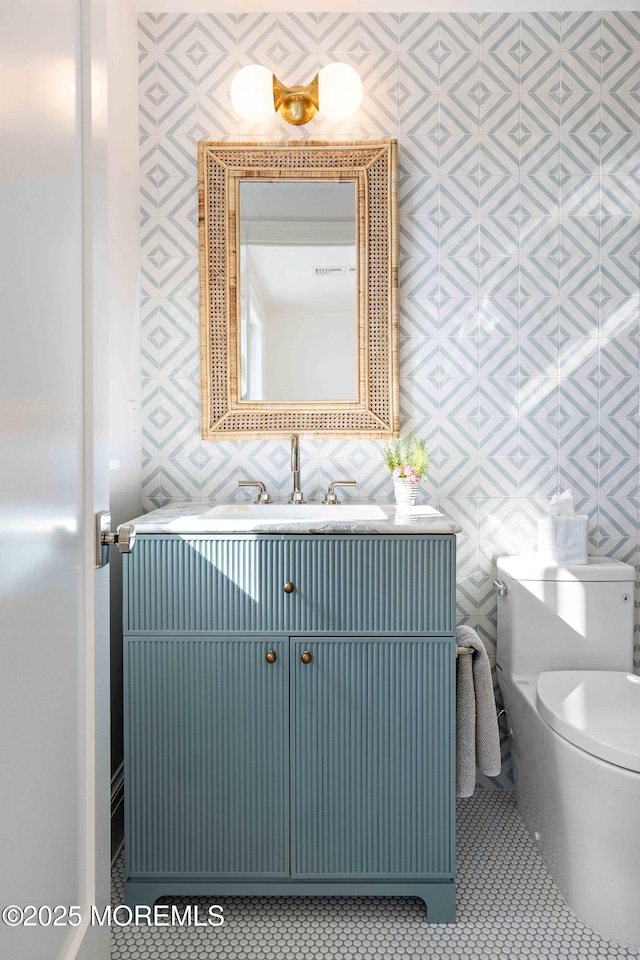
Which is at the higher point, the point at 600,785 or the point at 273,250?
the point at 273,250

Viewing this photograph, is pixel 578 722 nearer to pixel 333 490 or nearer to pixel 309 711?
A: pixel 309 711

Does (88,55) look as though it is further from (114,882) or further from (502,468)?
(114,882)

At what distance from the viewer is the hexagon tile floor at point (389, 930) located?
5.01ft

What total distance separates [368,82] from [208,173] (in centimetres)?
58

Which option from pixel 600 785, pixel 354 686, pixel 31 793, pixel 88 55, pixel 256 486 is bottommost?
pixel 600 785

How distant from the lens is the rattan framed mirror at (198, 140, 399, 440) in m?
2.10

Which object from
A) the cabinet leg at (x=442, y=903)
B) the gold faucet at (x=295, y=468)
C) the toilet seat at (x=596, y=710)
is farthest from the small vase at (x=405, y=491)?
the cabinet leg at (x=442, y=903)

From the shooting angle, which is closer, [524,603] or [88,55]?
[88,55]

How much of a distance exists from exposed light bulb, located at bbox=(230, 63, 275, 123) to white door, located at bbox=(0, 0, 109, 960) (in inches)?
43.8

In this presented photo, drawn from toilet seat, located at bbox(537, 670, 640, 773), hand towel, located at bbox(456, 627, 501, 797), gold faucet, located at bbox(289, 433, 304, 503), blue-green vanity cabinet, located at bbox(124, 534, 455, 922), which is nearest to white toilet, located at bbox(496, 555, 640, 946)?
toilet seat, located at bbox(537, 670, 640, 773)

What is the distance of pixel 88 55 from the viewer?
35.9 inches

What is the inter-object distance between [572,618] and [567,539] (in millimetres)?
231

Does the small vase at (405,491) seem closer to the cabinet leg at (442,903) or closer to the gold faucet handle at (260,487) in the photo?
the gold faucet handle at (260,487)

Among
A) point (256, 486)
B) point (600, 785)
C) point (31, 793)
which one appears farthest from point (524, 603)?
point (31, 793)
